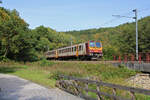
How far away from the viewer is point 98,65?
20.6 m

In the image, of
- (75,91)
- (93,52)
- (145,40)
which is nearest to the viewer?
(75,91)

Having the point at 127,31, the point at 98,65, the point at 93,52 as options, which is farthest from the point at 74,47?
the point at 127,31

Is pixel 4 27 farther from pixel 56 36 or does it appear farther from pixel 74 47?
pixel 56 36

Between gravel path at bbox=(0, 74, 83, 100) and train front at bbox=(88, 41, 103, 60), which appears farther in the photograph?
train front at bbox=(88, 41, 103, 60)

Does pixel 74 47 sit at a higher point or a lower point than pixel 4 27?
lower

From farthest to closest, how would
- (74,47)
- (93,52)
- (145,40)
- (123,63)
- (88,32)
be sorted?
1. (88,32)
2. (145,40)
3. (74,47)
4. (93,52)
5. (123,63)

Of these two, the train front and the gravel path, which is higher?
the train front

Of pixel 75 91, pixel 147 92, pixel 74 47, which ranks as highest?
pixel 74 47

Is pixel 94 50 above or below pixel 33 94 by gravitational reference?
above

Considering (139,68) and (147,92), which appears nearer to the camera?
(147,92)

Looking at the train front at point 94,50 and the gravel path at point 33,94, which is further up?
the train front at point 94,50

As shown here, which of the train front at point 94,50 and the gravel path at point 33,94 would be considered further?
the train front at point 94,50

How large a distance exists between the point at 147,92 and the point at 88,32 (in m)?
125

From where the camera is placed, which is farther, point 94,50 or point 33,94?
point 94,50
